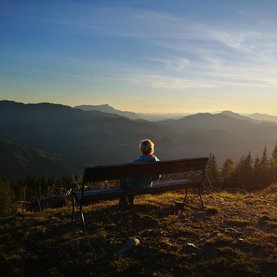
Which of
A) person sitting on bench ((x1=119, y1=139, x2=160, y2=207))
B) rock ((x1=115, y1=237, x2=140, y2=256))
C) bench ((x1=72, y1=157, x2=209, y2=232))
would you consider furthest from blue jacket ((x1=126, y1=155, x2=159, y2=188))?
rock ((x1=115, y1=237, x2=140, y2=256))

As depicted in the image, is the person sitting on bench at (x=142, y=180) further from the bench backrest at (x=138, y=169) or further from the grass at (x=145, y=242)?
the bench backrest at (x=138, y=169)

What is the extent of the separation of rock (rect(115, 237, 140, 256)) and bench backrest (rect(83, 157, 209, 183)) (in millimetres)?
1902

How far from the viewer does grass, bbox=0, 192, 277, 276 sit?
21.2ft

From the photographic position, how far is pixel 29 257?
22.7 ft

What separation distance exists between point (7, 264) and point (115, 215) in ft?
12.5

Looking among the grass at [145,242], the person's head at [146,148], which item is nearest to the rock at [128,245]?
the grass at [145,242]

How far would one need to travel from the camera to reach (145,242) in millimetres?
7688

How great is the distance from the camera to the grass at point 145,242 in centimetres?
647

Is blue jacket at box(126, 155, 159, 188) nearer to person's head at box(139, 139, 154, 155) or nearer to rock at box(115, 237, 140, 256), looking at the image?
person's head at box(139, 139, 154, 155)

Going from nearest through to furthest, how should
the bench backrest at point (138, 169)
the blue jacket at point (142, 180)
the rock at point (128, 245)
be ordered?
the rock at point (128, 245) < the bench backrest at point (138, 169) < the blue jacket at point (142, 180)

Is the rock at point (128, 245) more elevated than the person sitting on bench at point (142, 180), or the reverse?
the person sitting on bench at point (142, 180)

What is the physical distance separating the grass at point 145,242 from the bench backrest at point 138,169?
120 cm

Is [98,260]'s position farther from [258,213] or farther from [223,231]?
[258,213]

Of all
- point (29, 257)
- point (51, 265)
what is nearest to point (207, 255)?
point (51, 265)
